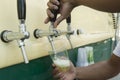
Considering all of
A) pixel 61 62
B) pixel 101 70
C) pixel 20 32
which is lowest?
pixel 101 70

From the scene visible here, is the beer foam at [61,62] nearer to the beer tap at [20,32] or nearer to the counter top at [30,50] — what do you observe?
the counter top at [30,50]

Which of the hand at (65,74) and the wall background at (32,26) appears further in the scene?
the hand at (65,74)

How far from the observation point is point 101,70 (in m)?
1.19

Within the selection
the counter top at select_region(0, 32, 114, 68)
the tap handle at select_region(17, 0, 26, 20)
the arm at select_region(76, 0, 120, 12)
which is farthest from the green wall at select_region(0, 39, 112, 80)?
the arm at select_region(76, 0, 120, 12)

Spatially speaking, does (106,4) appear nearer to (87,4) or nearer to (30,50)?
(87,4)

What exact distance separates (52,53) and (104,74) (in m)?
0.40

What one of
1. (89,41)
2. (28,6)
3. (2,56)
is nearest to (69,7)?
(28,6)

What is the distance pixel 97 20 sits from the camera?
1467 millimetres

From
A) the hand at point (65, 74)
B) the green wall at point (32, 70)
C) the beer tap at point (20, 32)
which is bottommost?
the hand at point (65, 74)

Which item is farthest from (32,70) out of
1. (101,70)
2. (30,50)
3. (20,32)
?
(101,70)

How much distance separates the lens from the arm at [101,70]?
3.62ft

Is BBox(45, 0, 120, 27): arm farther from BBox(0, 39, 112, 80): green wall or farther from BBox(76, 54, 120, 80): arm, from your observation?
BBox(76, 54, 120, 80): arm

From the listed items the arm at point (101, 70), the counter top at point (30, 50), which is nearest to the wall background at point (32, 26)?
the counter top at point (30, 50)

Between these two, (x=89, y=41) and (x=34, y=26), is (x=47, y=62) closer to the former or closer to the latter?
(x=34, y=26)
